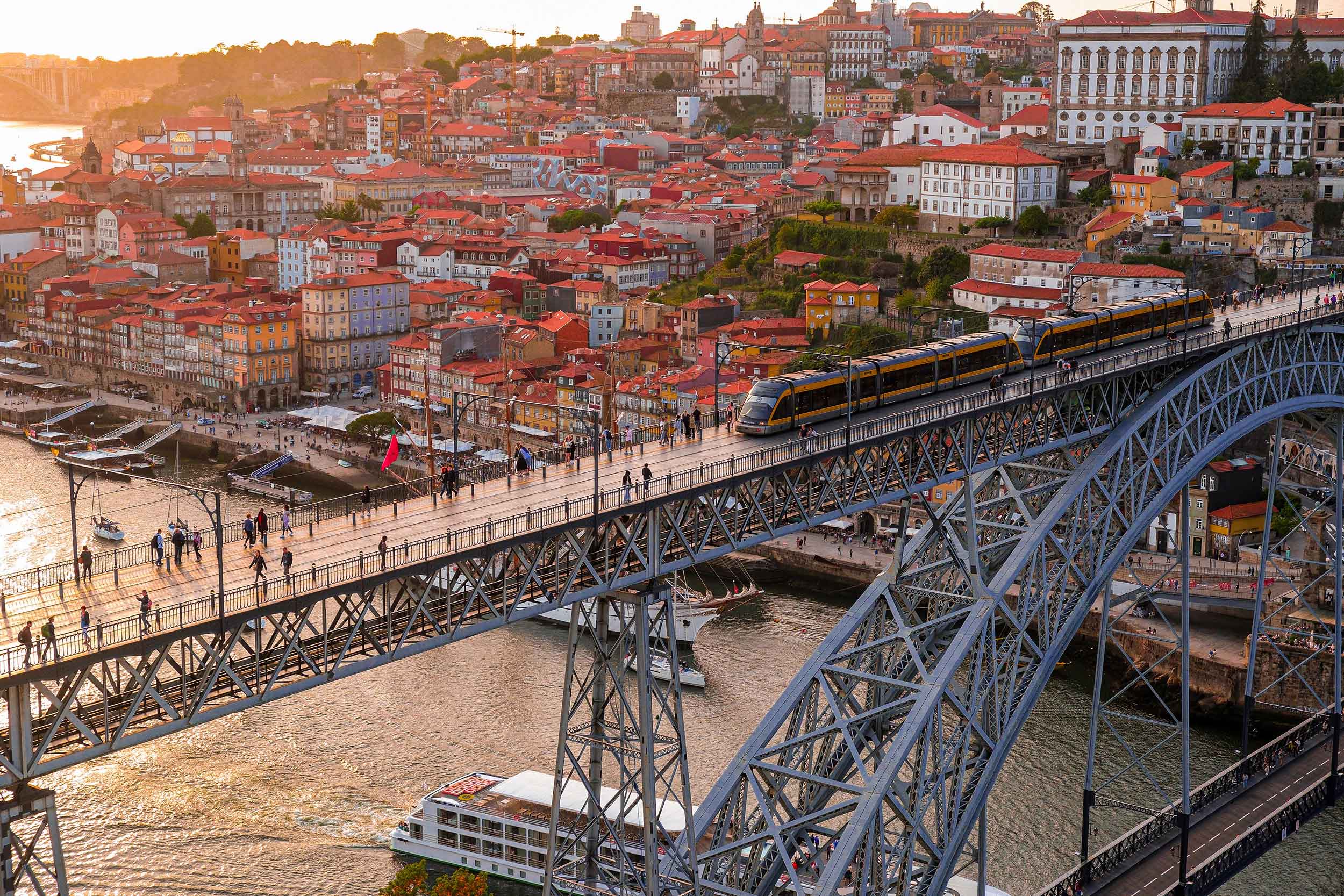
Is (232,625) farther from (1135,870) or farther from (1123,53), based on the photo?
(1123,53)

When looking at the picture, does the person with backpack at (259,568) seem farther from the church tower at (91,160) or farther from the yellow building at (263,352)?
the church tower at (91,160)

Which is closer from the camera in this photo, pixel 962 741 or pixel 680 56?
pixel 962 741

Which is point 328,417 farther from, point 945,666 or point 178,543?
point 178,543

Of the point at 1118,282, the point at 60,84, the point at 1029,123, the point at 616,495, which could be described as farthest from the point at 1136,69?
the point at 60,84

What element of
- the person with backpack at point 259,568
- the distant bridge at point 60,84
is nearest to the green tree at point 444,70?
the distant bridge at point 60,84

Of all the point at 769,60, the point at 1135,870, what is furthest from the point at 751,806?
the point at 769,60
